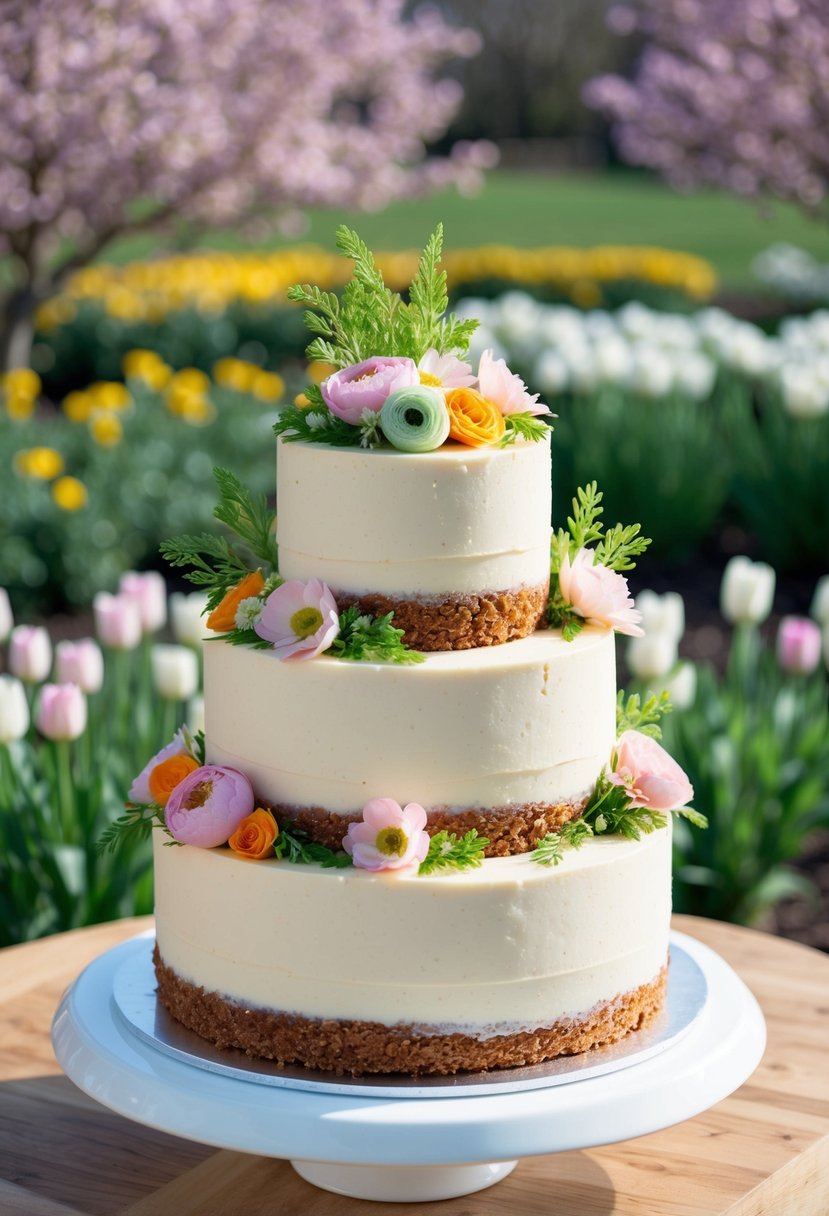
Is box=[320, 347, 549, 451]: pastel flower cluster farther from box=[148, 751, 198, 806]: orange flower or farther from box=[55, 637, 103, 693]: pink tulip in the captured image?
box=[55, 637, 103, 693]: pink tulip

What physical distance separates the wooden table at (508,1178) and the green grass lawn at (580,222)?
16.6 m

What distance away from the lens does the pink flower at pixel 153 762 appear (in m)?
2.51

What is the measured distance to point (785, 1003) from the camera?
3146mm

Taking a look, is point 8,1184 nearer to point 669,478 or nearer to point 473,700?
point 473,700

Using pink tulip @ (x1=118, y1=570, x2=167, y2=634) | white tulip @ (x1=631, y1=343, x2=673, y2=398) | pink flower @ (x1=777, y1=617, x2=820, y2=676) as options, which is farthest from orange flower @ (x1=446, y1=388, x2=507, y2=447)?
white tulip @ (x1=631, y1=343, x2=673, y2=398)

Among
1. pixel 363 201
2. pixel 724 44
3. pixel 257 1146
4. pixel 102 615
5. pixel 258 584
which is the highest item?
pixel 724 44

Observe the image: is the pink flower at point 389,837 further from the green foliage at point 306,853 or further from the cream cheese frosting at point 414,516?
the cream cheese frosting at point 414,516

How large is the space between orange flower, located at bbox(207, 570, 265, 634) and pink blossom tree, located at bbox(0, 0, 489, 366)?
16.0 feet

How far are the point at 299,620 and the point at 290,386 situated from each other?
7.25 meters

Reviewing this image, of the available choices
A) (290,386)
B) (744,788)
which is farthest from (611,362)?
(744,788)

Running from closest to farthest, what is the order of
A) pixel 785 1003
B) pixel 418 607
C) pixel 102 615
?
pixel 418 607, pixel 785 1003, pixel 102 615

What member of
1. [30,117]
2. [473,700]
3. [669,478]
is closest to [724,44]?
[669,478]

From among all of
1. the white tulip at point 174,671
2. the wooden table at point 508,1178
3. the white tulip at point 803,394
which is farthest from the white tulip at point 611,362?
the wooden table at point 508,1178

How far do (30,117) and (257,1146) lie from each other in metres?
5.60
